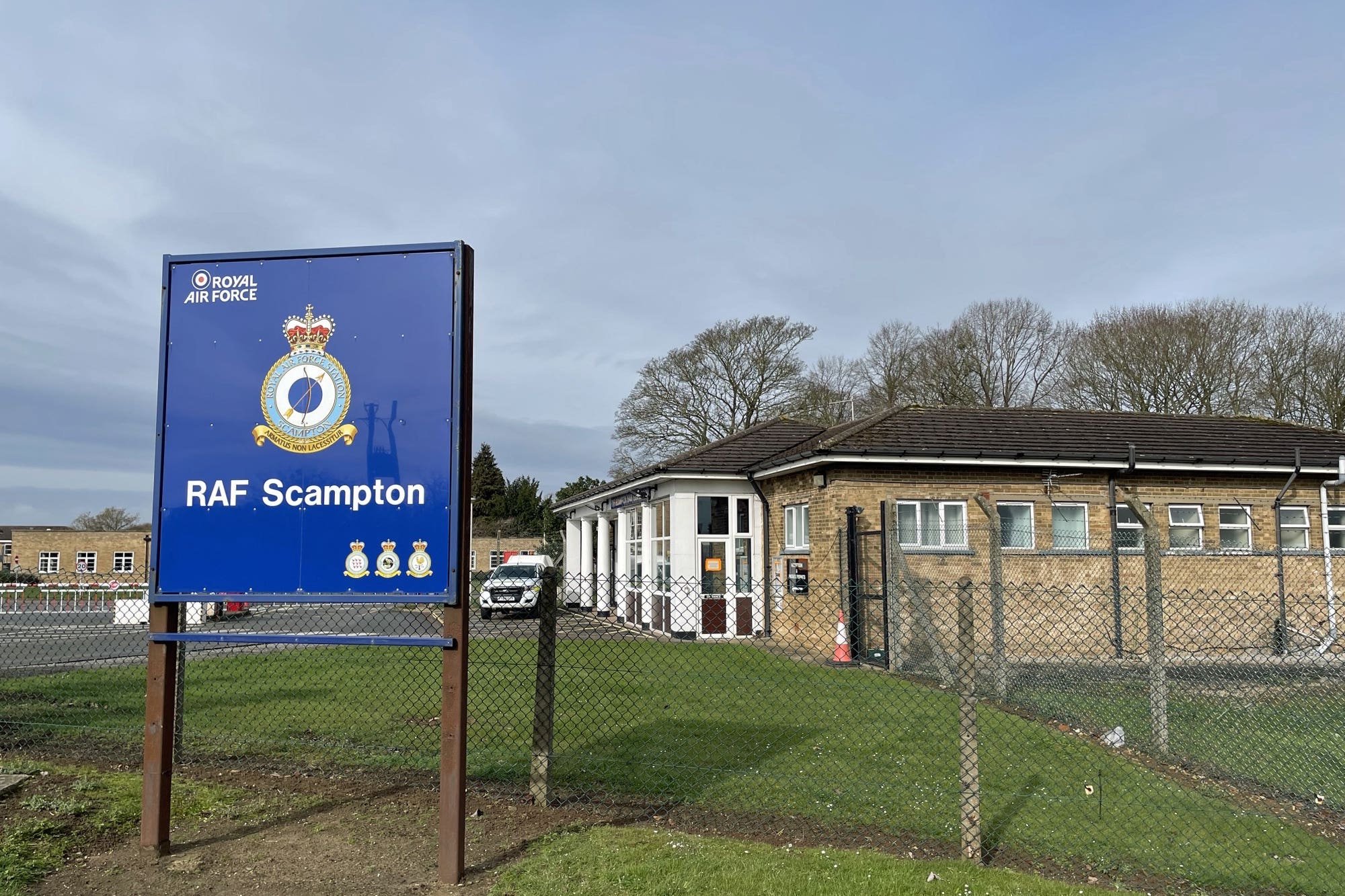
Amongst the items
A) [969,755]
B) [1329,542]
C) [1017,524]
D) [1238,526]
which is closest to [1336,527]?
[1329,542]

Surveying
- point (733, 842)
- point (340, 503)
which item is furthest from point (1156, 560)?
point (340, 503)

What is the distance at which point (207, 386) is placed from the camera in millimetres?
5035

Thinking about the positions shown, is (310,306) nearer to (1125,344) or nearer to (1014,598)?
(1014,598)

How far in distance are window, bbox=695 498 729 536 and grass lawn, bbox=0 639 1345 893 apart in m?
7.40

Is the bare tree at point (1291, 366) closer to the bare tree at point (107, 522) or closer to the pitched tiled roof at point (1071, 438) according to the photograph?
the pitched tiled roof at point (1071, 438)

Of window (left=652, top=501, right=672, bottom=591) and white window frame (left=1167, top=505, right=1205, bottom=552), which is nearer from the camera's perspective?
white window frame (left=1167, top=505, right=1205, bottom=552)

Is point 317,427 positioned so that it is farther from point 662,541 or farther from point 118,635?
point 662,541

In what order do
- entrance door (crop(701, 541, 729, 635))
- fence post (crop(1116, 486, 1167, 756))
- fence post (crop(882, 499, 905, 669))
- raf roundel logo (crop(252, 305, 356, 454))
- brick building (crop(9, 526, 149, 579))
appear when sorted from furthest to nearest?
brick building (crop(9, 526, 149, 579)), entrance door (crop(701, 541, 729, 635)), fence post (crop(882, 499, 905, 669)), fence post (crop(1116, 486, 1167, 756)), raf roundel logo (crop(252, 305, 356, 454))

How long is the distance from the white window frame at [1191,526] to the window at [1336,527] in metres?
2.60

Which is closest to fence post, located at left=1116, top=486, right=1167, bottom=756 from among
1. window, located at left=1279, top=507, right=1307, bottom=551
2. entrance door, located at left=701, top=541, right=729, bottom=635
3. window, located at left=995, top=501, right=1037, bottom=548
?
window, located at left=995, top=501, right=1037, bottom=548

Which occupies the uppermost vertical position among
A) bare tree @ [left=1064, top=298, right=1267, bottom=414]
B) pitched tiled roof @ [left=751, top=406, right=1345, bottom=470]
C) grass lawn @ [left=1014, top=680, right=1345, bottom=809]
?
bare tree @ [left=1064, top=298, right=1267, bottom=414]

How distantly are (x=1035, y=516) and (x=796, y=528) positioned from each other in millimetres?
4034

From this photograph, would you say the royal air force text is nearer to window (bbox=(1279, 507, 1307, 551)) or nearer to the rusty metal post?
the rusty metal post

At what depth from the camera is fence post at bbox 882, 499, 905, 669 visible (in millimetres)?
11445
